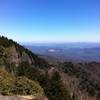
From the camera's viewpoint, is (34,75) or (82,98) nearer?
(34,75)

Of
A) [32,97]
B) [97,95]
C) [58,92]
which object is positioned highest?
[32,97]

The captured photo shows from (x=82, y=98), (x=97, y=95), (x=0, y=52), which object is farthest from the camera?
(x=97, y=95)

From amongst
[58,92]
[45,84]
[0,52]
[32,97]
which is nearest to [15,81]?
[32,97]

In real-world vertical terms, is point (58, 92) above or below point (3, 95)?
Answer: below

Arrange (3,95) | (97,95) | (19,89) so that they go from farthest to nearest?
(97,95), (19,89), (3,95)

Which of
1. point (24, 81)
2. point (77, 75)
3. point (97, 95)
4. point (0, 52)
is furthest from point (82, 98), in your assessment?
point (24, 81)

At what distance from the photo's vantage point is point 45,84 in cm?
3847

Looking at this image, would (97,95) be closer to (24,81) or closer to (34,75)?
(34,75)

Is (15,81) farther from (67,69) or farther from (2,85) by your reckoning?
(67,69)

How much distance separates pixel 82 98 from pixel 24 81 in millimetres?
87139

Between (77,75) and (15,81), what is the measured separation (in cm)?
12777

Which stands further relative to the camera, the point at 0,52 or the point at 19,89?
the point at 0,52

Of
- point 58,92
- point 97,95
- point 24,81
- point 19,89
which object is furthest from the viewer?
point 97,95

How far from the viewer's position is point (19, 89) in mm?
11734
